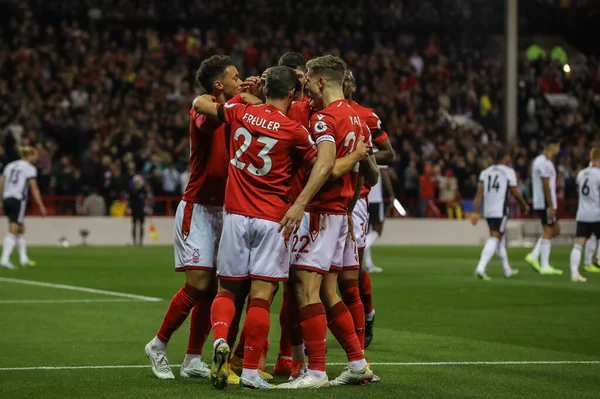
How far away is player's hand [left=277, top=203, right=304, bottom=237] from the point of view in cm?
823

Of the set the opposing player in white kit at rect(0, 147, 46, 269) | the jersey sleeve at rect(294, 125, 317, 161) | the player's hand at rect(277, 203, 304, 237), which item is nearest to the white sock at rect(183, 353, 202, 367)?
the player's hand at rect(277, 203, 304, 237)

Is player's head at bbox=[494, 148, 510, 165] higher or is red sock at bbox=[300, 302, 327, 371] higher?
player's head at bbox=[494, 148, 510, 165]

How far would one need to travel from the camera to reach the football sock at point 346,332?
8.69m

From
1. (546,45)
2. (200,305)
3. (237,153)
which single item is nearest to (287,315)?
(200,305)

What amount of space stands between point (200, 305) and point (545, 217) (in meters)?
13.6

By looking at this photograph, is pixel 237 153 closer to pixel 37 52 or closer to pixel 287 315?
pixel 287 315

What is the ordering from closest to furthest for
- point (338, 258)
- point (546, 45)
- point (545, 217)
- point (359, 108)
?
point (338, 258) < point (359, 108) < point (545, 217) < point (546, 45)

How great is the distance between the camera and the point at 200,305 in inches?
364

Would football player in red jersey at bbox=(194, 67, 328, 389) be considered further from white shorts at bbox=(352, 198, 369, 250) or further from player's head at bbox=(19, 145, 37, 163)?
player's head at bbox=(19, 145, 37, 163)

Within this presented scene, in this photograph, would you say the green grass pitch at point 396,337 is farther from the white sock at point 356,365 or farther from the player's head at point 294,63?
the player's head at point 294,63

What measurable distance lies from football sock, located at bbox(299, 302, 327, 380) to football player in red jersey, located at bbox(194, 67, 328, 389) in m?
0.30

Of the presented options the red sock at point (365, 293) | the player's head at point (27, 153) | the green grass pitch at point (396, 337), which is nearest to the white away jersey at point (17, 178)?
the player's head at point (27, 153)

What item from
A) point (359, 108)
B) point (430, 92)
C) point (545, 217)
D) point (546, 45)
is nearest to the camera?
point (359, 108)

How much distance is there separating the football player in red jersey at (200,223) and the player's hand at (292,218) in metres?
0.99
